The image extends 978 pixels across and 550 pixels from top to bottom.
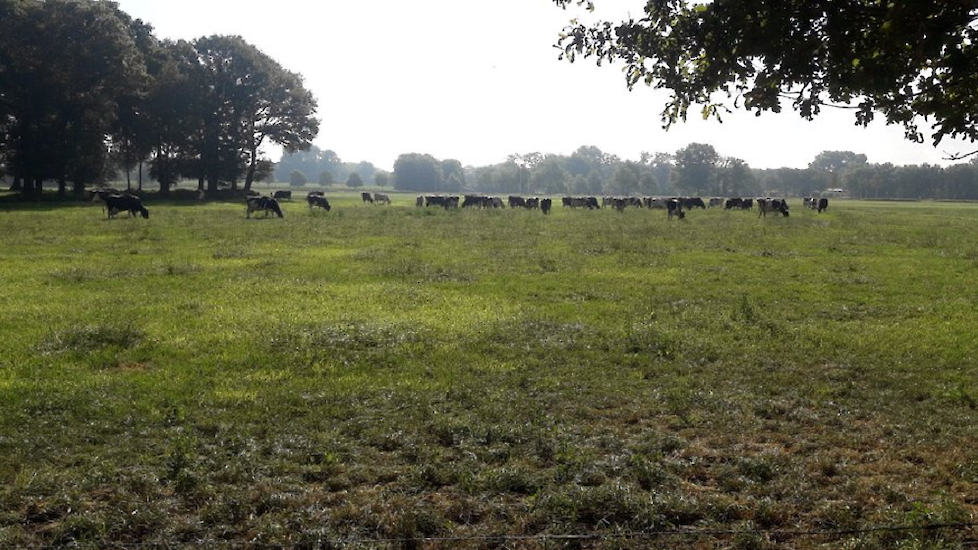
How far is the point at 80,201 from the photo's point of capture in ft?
170

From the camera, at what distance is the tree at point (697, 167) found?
154 metres

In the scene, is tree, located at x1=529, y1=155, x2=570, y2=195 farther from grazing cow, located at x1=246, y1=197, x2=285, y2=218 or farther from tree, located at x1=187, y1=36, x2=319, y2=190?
grazing cow, located at x1=246, y1=197, x2=285, y2=218

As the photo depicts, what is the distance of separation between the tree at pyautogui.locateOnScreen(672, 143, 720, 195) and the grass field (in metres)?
141

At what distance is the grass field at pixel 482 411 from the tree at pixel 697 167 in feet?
464

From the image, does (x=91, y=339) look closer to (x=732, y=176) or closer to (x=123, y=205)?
(x=123, y=205)

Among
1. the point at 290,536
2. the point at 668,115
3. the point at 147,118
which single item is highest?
the point at 147,118

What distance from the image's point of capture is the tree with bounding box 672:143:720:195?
505 ft

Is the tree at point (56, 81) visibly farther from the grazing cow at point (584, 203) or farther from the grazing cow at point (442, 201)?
the grazing cow at point (584, 203)

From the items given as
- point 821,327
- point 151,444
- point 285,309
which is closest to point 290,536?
point 151,444

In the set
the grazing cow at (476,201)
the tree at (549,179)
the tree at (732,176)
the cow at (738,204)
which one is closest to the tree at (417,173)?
the tree at (549,179)

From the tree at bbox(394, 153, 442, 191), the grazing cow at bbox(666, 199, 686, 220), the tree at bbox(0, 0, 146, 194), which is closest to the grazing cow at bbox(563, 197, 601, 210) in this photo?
the grazing cow at bbox(666, 199, 686, 220)

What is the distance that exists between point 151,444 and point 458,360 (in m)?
4.34

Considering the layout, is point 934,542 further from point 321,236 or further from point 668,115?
point 321,236

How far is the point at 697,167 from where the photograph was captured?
154 m
